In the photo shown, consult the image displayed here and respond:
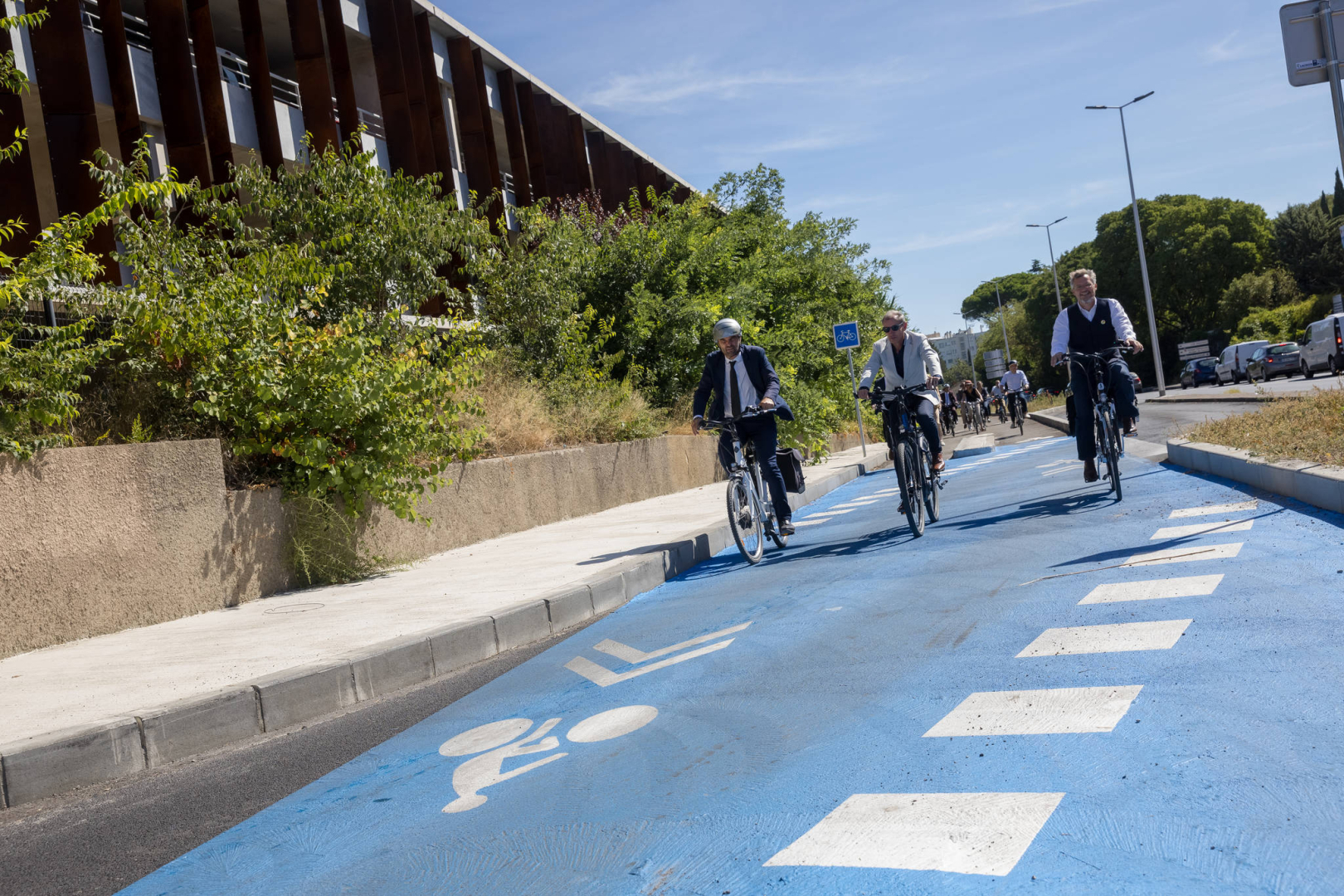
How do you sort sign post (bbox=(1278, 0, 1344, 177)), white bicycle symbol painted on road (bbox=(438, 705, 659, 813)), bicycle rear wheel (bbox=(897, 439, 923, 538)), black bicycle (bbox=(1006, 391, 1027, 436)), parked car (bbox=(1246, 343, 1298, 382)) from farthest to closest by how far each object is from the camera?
parked car (bbox=(1246, 343, 1298, 382)), black bicycle (bbox=(1006, 391, 1027, 436)), bicycle rear wheel (bbox=(897, 439, 923, 538)), sign post (bbox=(1278, 0, 1344, 177)), white bicycle symbol painted on road (bbox=(438, 705, 659, 813))

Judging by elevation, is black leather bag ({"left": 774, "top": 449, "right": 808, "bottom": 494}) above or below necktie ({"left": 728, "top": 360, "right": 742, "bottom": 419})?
below

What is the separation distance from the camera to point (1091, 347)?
9.21 m

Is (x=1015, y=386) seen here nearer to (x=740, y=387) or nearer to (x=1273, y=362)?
(x=1273, y=362)

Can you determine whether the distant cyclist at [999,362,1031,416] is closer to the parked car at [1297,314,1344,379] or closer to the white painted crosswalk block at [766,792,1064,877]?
the parked car at [1297,314,1344,379]

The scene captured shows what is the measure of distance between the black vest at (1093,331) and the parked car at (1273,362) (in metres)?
34.5

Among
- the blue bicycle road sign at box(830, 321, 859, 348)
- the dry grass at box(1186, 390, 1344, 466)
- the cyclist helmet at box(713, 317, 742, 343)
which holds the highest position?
the blue bicycle road sign at box(830, 321, 859, 348)

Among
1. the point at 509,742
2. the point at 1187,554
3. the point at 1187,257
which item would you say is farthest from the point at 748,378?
the point at 1187,257

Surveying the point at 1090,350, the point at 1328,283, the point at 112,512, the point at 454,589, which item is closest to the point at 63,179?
the point at 112,512

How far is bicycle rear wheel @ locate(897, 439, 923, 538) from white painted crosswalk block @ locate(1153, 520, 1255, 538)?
1991mm

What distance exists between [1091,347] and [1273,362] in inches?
1418

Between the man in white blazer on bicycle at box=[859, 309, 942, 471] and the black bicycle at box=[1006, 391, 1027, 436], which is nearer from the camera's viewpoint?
the man in white blazer on bicycle at box=[859, 309, 942, 471]

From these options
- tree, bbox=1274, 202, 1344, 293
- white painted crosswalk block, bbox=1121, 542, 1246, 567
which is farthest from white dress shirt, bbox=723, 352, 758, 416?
tree, bbox=1274, 202, 1344, 293

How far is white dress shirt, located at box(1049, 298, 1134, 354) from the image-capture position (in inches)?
354

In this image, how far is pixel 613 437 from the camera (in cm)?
1572
